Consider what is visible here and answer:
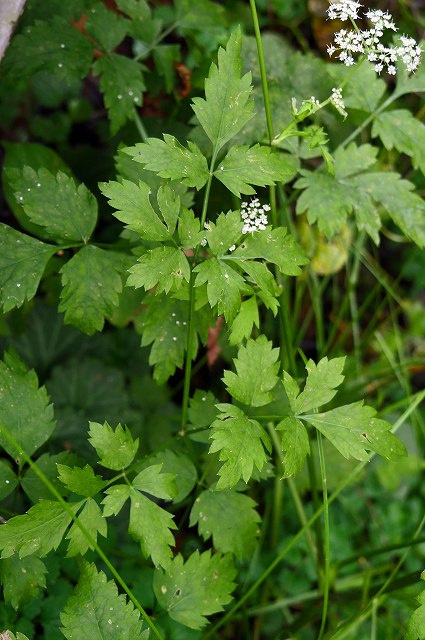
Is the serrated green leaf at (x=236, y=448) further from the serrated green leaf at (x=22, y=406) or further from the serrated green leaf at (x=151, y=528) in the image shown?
the serrated green leaf at (x=22, y=406)

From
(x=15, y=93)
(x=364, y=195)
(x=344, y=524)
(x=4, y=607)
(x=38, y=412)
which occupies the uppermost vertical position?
(x=364, y=195)

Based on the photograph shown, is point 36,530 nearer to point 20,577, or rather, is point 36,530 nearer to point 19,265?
point 20,577

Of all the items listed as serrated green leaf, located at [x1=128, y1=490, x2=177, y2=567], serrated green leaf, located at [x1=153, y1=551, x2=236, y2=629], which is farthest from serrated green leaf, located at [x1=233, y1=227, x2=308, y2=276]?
serrated green leaf, located at [x1=153, y1=551, x2=236, y2=629]

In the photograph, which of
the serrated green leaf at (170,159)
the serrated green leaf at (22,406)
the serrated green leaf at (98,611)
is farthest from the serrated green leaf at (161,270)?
the serrated green leaf at (98,611)

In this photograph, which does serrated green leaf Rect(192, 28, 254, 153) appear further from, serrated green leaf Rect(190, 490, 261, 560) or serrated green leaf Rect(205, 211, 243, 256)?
serrated green leaf Rect(190, 490, 261, 560)

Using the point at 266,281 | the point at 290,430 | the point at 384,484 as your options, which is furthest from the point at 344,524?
the point at 266,281

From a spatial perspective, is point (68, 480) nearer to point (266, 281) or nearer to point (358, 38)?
point (266, 281)

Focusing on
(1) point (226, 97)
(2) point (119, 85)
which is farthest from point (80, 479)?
(2) point (119, 85)
